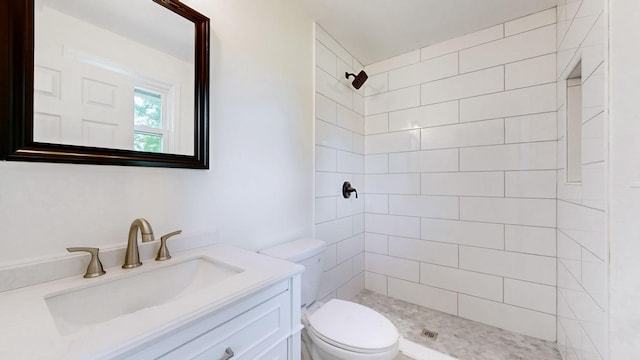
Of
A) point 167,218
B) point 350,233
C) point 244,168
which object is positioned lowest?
point 350,233

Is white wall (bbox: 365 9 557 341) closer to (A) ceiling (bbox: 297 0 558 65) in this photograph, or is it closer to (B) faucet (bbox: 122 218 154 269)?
(A) ceiling (bbox: 297 0 558 65)

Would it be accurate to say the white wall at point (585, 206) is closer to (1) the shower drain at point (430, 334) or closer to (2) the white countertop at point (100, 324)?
(1) the shower drain at point (430, 334)

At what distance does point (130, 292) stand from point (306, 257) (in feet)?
2.50

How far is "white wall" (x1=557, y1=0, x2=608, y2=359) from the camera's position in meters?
0.91

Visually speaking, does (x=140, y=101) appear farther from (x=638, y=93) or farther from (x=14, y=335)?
(x=638, y=93)

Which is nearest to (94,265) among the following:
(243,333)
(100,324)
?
(100,324)

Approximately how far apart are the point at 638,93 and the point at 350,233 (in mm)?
1683

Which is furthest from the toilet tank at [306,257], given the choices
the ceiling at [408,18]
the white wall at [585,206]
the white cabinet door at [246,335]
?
the ceiling at [408,18]

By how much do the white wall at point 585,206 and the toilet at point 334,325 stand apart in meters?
0.78

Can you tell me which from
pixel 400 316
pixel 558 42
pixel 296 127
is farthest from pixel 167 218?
pixel 558 42

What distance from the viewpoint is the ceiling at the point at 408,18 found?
1.56 m

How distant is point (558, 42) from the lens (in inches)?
60.4

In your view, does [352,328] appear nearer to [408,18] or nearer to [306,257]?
[306,257]

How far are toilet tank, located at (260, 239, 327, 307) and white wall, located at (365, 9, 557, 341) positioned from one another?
0.99 meters
